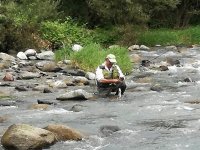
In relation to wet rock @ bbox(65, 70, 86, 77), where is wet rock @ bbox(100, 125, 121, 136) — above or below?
below

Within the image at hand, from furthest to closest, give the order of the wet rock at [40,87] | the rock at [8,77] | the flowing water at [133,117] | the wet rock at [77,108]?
the rock at [8,77], the wet rock at [40,87], the wet rock at [77,108], the flowing water at [133,117]

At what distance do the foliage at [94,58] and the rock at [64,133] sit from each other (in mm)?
9370

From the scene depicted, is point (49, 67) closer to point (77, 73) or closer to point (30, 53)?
point (77, 73)

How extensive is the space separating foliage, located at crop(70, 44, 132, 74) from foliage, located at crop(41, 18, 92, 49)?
7179 millimetres

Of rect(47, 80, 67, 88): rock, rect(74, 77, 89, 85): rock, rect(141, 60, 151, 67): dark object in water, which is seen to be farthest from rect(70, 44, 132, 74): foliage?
rect(47, 80, 67, 88): rock

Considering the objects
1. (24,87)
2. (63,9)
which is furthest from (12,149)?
(63,9)

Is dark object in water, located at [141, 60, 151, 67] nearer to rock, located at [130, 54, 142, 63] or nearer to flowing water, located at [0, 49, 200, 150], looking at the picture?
rock, located at [130, 54, 142, 63]

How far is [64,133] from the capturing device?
31.9ft

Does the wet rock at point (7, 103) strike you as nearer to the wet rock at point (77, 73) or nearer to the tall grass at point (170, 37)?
the wet rock at point (77, 73)

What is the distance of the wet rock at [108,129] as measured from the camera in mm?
10220

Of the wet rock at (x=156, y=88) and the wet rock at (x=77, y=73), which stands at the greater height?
the wet rock at (x=77, y=73)

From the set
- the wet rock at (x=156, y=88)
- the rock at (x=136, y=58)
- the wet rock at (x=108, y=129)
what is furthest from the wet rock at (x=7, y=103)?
the rock at (x=136, y=58)

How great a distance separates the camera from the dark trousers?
1434cm

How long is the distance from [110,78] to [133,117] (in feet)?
9.07
